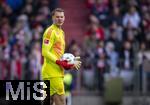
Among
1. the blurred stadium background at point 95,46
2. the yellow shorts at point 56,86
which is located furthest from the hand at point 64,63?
the blurred stadium background at point 95,46

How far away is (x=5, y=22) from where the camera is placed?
2261 cm

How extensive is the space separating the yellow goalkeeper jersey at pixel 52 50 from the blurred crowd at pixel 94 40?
749cm

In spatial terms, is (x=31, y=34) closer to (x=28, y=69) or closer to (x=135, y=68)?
(x=28, y=69)

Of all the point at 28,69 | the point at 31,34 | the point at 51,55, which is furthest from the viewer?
the point at 31,34

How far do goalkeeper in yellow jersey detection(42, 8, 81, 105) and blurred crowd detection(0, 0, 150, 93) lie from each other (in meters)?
7.50

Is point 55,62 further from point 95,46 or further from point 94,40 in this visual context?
point 94,40

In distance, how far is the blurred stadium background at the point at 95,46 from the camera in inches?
814

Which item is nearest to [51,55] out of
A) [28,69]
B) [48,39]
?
[48,39]

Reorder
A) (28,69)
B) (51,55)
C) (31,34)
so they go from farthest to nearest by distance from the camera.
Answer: (31,34) → (28,69) → (51,55)

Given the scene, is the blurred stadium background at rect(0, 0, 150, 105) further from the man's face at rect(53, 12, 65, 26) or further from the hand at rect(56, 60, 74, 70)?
the hand at rect(56, 60, 74, 70)

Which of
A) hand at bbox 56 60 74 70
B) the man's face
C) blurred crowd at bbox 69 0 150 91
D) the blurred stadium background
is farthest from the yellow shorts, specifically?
blurred crowd at bbox 69 0 150 91

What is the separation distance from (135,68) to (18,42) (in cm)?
366

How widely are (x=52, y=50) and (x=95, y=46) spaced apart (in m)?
8.55

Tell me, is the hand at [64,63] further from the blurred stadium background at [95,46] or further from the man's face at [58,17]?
the blurred stadium background at [95,46]
